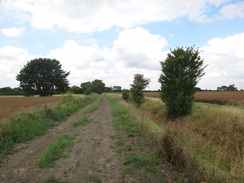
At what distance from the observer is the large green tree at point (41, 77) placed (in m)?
47.8

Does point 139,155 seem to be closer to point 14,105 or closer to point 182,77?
point 182,77

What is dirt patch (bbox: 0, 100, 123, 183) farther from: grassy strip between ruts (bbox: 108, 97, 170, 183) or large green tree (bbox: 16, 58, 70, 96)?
large green tree (bbox: 16, 58, 70, 96)

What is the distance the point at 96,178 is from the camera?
4.01 meters

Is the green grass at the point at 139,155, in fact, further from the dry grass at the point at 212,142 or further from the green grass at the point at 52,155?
the green grass at the point at 52,155

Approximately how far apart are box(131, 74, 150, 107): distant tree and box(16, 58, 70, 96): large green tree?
112 ft

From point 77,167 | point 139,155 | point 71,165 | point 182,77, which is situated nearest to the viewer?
point 77,167

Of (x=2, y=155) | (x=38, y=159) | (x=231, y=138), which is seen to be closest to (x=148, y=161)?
(x=38, y=159)

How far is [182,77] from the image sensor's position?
14305 millimetres

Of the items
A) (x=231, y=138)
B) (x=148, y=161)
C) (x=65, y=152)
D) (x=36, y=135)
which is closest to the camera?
(x=148, y=161)

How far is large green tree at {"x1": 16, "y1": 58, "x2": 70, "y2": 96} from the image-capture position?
1881 inches

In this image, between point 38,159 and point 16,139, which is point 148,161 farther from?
point 16,139

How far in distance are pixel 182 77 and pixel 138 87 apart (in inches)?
430

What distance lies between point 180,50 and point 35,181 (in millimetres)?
14365

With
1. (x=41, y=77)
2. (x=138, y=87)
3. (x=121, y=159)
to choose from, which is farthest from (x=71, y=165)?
(x=41, y=77)
